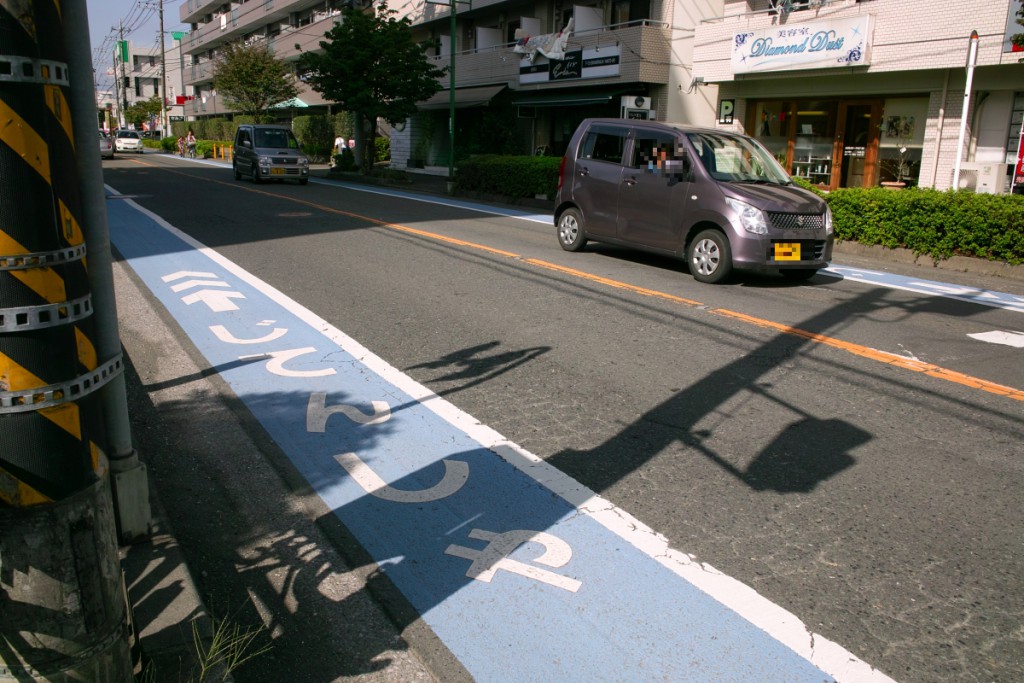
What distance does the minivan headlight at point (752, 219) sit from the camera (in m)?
9.75

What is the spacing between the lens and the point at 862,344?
24.1ft

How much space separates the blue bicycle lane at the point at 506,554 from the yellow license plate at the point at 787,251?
5572mm

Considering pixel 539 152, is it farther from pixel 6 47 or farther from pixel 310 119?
pixel 6 47

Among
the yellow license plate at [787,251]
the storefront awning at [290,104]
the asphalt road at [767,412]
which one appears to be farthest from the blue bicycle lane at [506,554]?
the storefront awning at [290,104]

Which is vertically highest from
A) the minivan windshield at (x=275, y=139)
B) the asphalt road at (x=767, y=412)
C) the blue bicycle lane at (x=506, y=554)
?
the minivan windshield at (x=275, y=139)

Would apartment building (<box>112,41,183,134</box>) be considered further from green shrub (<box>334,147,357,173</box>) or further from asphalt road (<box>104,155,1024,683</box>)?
asphalt road (<box>104,155,1024,683</box>)

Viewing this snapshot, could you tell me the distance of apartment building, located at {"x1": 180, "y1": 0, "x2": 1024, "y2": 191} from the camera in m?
17.8

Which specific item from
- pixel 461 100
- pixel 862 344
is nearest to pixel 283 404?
pixel 862 344

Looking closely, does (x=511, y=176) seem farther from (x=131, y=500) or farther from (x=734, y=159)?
(x=131, y=500)

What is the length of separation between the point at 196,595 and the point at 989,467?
4359 mm

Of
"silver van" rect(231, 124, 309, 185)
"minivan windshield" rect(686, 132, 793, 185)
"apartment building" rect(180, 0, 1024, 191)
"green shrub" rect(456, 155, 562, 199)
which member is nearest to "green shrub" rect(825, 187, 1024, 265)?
"apartment building" rect(180, 0, 1024, 191)

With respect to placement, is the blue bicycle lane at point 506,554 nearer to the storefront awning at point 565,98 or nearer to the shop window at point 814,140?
the shop window at point 814,140

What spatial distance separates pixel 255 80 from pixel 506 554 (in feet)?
159

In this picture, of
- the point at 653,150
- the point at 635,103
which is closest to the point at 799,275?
the point at 653,150
